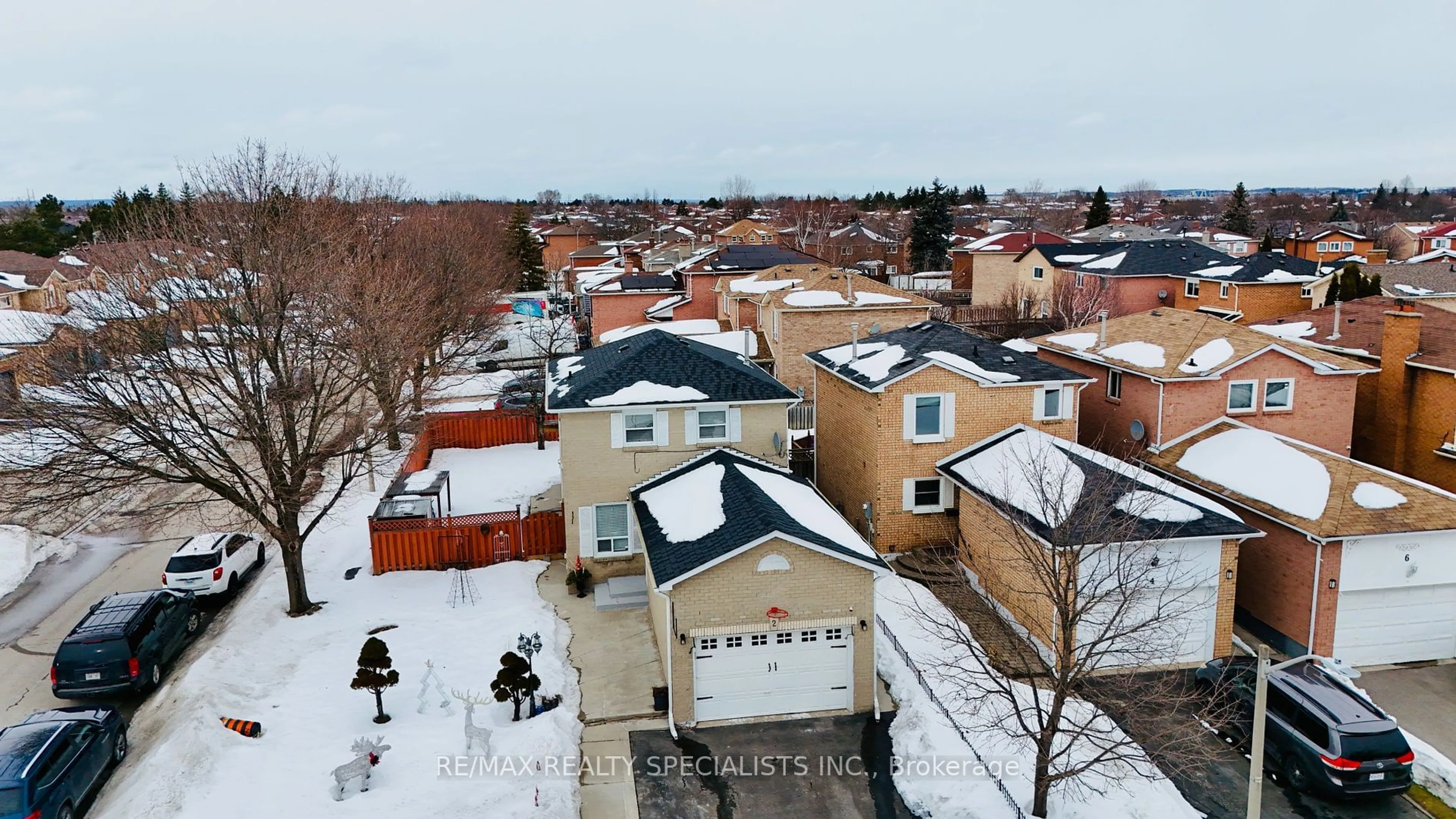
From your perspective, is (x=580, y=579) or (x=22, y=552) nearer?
(x=580, y=579)

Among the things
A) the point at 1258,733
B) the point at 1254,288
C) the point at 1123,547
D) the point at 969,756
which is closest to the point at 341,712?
the point at 969,756

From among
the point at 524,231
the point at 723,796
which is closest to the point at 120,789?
the point at 723,796

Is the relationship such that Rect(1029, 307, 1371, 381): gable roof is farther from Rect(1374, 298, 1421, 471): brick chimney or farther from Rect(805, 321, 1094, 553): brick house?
Rect(805, 321, 1094, 553): brick house

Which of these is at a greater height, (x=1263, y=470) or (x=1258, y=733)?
(x=1263, y=470)

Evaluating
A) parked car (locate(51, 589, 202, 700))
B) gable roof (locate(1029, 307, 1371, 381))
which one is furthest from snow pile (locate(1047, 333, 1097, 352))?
parked car (locate(51, 589, 202, 700))

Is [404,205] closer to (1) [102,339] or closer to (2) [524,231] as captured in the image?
(2) [524,231]

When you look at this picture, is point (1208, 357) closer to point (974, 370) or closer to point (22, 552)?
point (974, 370)
